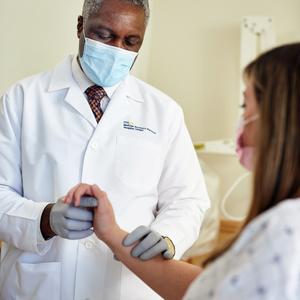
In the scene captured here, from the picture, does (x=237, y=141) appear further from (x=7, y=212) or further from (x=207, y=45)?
(x=207, y=45)

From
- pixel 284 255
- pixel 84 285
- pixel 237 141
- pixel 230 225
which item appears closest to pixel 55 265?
pixel 84 285

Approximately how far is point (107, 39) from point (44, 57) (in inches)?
26.7

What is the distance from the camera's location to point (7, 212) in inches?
49.4

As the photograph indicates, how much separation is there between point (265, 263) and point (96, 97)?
85 cm

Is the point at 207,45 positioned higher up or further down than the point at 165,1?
further down

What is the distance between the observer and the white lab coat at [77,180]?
1260mm

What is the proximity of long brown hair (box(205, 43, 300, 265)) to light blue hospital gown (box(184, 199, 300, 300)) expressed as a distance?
0.07m

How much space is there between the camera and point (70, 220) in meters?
1.13

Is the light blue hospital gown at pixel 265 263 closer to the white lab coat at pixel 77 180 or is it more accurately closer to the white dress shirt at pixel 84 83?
the white lab coat at pixel 77 180

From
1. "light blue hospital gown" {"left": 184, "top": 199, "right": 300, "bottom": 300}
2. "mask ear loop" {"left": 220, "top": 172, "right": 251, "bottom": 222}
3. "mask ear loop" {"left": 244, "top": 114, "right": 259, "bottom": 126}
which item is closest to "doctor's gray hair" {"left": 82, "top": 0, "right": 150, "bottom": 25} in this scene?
"mask ear loop" {"left": 244, "top": 114, "right": 259, "bottom": 126}

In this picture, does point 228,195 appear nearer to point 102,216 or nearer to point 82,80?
point 82,80

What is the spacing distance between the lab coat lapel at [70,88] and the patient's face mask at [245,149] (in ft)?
1.70

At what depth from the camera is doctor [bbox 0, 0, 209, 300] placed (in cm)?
126

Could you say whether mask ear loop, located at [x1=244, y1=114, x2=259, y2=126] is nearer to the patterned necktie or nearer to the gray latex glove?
the gray latex glove
